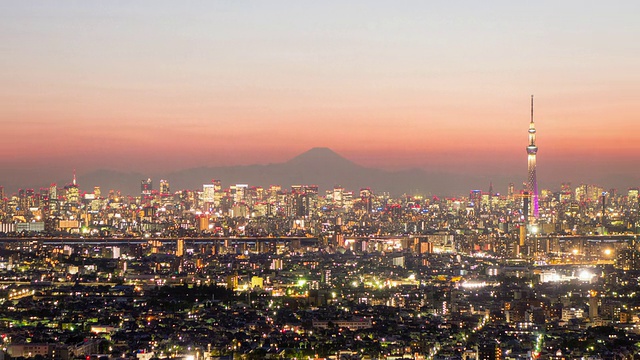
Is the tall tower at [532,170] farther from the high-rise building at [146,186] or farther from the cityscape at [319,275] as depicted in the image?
the high-rise building at [146,186]

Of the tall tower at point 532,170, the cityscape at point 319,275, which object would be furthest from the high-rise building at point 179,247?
the tall tower at point 532,170

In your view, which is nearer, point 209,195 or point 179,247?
point 179,247

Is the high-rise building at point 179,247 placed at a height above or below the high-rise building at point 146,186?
below

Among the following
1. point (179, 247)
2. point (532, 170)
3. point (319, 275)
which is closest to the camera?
point (319, 275)

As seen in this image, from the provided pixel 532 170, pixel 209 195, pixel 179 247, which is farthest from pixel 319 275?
pixel 209 195

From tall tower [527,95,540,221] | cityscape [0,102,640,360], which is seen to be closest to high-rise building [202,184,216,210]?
cityscape [0,102,640,360]

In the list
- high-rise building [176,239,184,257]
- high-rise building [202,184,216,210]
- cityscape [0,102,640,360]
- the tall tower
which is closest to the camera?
cityscape [0,102,640,360]

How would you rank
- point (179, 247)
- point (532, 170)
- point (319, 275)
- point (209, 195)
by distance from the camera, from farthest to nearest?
point (209, 195) < point (532, 170) < point (179, 247) < point (319, 275)

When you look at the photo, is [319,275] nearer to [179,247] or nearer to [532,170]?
[179,247]

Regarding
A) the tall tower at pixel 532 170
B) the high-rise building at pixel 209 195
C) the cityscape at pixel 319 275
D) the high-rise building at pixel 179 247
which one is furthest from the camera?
the high-rise building at pixel 209 195

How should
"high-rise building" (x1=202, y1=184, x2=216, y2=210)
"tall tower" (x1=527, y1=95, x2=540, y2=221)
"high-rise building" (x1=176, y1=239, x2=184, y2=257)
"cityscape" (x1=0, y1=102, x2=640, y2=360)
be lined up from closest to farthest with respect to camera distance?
"cityscape" (x1=0, y1=102, x2=640, y2=360) → "high-rise building" (x1=176, y1=239, x2=184, y2=257) → "tall tower" (x1=527, y1=95, x2=540, y2=221) → "high-rise building" (x1=202, y1=184, x2=216, y2=210)

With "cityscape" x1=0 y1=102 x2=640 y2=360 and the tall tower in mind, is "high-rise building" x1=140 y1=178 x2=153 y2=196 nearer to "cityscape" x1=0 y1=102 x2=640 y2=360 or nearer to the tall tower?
"cityscape" x1=0 y1=102 x2=640 y2=360

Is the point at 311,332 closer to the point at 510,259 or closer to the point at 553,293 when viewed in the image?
the point at 553,293

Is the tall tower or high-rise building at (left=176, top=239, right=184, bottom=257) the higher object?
the tall tower
